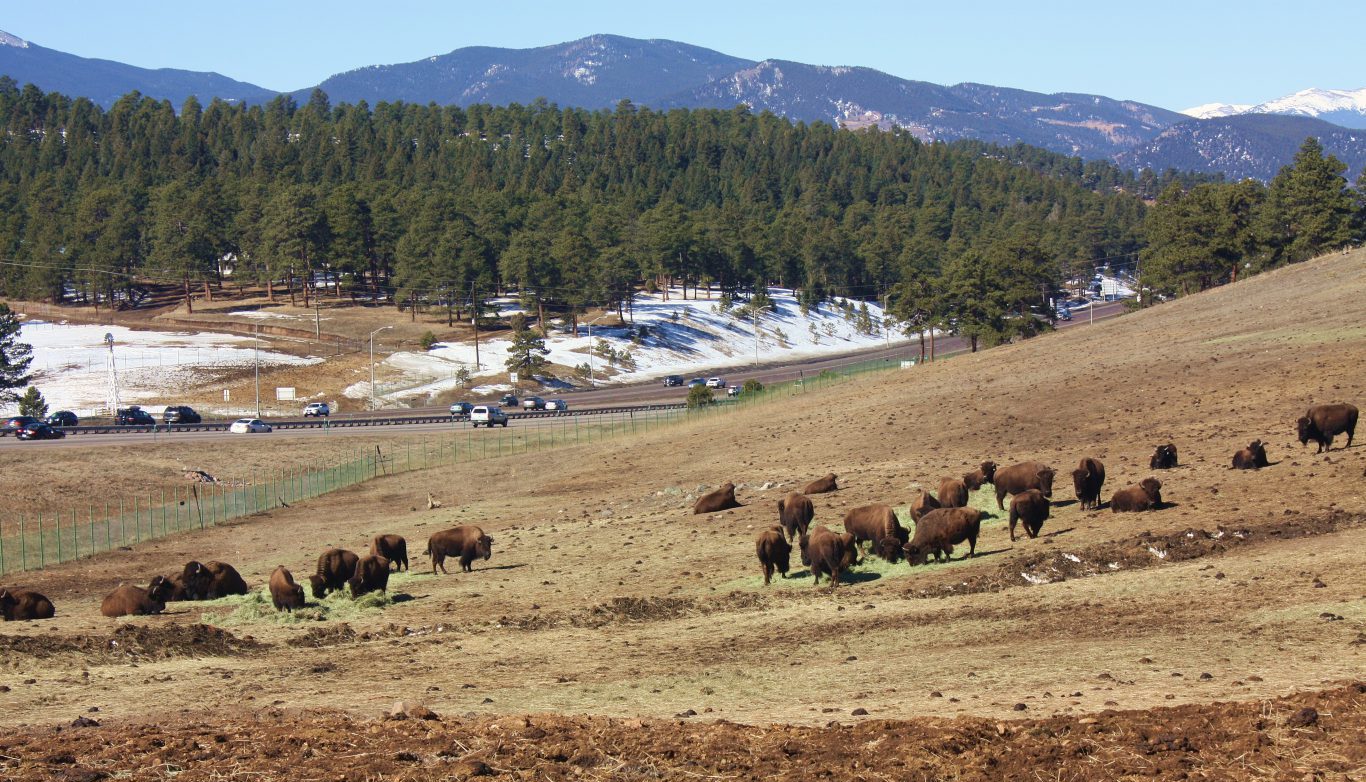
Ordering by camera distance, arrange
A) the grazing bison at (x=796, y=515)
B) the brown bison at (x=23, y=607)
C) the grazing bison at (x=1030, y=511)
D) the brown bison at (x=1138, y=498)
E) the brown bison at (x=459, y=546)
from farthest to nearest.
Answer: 1. the brown bison at (x=459, y=546)
2. the grazing bison at (x=796, y=515)
3. the brown bison at (x=1138, y=498)
4. the grazing bison at (x=1030, y=511)
5. the brown bison at (x=23, y=607)

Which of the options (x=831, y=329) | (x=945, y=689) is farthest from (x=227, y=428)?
(x=831, y=329)

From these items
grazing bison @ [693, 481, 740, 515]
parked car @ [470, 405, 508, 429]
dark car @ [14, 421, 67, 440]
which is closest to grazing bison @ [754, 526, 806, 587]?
grazing bison @ [693, 481, 740, 515]

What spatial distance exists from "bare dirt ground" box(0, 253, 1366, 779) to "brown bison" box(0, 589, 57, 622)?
170 centimetres

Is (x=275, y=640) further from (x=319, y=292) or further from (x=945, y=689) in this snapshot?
(x=319, y=292)

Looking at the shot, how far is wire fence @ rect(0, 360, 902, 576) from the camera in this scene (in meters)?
43.0

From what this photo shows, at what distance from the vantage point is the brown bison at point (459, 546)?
32594mm

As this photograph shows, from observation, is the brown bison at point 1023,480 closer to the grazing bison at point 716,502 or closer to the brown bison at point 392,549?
the grazing bison at point 716,502

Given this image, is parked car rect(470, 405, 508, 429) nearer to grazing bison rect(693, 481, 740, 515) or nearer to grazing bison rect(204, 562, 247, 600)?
grazing bison rect(693, 481, 740, 515)

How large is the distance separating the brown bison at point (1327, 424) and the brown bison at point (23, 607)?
30.6 metres

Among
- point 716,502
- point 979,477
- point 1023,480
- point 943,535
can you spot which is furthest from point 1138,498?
point 716,502

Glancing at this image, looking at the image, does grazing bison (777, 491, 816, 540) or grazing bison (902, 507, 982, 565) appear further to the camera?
grazing bison (777, 491, 816, 540)

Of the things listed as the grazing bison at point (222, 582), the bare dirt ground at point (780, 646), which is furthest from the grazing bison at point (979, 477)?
the grazing bison at point (222, 582)

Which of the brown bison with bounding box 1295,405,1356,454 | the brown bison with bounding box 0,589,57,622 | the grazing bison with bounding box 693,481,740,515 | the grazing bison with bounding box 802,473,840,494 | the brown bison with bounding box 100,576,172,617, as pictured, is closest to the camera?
the brown bison with bounding box 0,589,57,622

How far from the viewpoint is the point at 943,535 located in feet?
88.3
